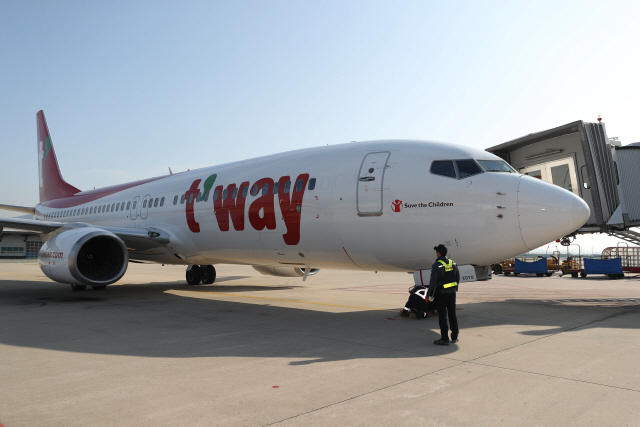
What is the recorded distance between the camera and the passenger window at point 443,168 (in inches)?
318

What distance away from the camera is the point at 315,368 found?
16.8ft

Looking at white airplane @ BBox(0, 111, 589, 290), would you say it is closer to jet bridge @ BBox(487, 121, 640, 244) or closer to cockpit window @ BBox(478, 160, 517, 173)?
cockpit window @ BBox(478, 160, 517, 173)

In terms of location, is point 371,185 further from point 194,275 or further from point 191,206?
point 194,275

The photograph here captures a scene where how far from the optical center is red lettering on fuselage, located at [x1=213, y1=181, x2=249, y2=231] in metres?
10.8

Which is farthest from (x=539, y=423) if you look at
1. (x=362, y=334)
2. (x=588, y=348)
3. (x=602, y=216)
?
(x=602, y=216)

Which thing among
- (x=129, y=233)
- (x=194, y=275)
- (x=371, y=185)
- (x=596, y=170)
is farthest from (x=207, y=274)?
(x=596, y=170)

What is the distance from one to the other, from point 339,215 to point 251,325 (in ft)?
8.39

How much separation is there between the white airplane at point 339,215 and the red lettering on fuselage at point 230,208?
26 mm

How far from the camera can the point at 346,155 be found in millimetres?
9391

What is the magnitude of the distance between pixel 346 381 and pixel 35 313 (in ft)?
25.4

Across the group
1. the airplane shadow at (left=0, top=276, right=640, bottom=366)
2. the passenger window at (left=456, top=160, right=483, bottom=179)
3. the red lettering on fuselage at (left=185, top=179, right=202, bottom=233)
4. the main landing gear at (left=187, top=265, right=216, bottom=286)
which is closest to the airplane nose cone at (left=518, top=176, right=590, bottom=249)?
the passenger window at (left=456, top=160, right=483, bottom=179)

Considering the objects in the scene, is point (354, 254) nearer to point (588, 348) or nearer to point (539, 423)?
point (588, 348)

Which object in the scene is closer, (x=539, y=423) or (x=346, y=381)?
(x=539, y=423)

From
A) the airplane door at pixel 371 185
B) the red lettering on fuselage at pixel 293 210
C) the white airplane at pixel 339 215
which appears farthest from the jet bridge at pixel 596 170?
the red lettering on fuselage at pixel 293 210
